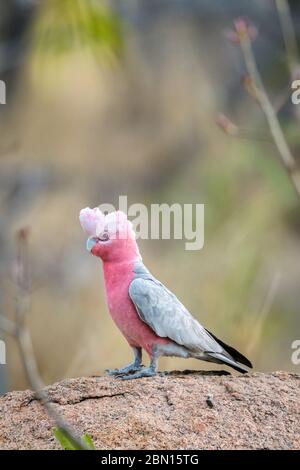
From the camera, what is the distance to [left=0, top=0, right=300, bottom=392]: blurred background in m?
5.50

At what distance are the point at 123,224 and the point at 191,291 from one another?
8.38 feet

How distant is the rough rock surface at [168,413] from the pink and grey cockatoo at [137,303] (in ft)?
0.30

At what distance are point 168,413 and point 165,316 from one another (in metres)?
0.28

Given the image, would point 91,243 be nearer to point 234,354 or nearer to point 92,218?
point 92,218

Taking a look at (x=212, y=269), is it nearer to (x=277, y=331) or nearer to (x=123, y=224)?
(x=277, y=331)

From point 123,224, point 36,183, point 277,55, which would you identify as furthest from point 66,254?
point 123,224

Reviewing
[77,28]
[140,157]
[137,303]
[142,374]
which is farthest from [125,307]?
[140,157]

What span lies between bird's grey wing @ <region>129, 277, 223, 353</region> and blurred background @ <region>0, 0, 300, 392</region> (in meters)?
2.16

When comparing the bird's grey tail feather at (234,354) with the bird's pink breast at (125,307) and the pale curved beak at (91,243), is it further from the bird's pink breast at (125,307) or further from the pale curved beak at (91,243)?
the pale curved beak at (91,243)

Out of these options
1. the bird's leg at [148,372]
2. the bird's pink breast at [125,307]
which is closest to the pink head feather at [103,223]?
the bird's pink breast at [125,307]

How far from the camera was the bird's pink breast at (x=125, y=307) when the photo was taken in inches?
105

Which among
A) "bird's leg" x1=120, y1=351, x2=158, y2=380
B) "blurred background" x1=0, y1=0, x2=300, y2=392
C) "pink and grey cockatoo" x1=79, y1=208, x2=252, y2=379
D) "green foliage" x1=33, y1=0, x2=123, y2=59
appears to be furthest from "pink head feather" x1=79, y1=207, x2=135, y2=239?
"green foliage" x1=33, y1=0, x2=123, y2=59

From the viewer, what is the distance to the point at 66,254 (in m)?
6.12

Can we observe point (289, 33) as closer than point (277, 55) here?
Yes
